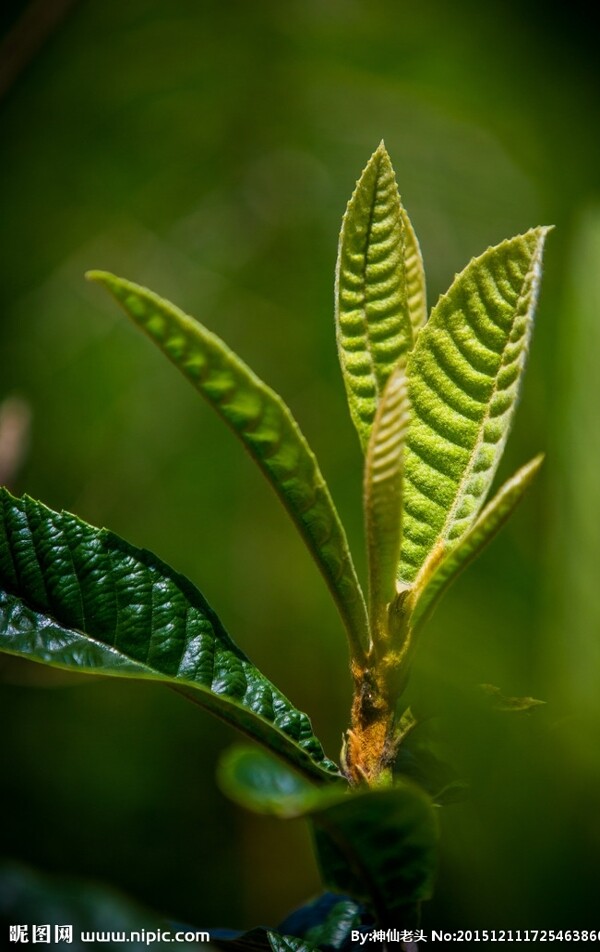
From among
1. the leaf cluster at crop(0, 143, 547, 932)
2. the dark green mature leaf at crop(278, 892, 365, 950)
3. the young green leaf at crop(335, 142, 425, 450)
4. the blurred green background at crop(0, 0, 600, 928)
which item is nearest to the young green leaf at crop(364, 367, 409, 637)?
the leaf cluster at crop(0, 143, 547, 932)

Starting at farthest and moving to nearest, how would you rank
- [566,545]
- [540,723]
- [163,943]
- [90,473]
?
[90,473]
[566,545]
[540,723]
[163,943]

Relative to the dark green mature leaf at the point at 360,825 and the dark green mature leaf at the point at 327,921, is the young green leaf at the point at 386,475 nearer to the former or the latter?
the dark green mature leaf at the point at 360,825

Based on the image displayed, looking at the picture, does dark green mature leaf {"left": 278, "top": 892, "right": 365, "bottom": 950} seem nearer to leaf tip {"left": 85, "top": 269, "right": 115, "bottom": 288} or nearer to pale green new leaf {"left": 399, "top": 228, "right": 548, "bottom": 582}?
pale green new leaf {"left": 399, "top": 228, "right": 548, "bottom": 582}

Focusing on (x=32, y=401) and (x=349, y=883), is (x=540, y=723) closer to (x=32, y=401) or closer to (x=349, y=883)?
(x=349, y=883)

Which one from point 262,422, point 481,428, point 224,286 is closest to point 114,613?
point 262,422

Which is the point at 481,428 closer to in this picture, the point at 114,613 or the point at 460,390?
the point at 460,390

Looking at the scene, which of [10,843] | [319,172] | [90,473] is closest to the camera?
[10,843]

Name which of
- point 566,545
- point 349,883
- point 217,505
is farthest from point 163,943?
point 217,505
